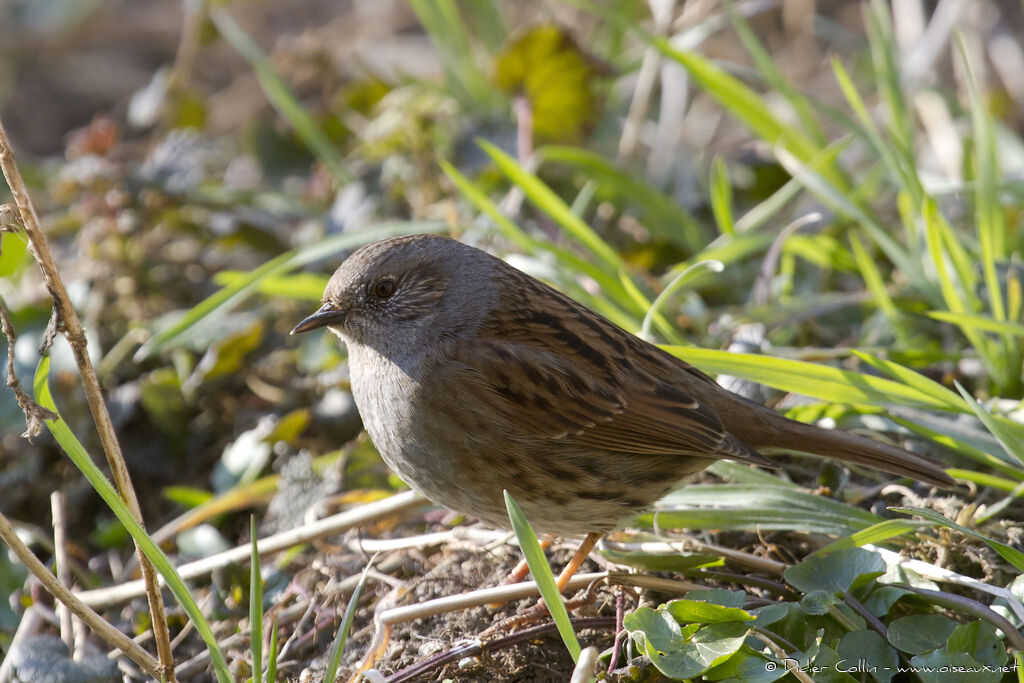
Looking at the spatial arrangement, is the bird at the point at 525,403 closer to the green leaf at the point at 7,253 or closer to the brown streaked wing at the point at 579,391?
the brown streaked wing at the point at 579,391

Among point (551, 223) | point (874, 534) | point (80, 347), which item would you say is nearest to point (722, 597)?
point (874, 534)

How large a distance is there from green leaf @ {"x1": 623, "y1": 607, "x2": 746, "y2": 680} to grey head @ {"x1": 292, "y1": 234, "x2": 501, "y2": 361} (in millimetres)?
970

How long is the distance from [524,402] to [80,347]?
1.11 m

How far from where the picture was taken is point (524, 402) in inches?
111

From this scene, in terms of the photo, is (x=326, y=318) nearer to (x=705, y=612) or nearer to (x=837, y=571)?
(x=705, y=612)

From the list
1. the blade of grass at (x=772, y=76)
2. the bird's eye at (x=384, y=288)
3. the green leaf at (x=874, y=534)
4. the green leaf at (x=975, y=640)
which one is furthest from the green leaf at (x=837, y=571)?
the blade of grass at (x=772, y=76)

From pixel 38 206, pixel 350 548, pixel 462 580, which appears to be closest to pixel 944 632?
pixel 462 580

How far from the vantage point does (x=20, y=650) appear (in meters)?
2.64

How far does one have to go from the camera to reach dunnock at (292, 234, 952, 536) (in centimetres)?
277

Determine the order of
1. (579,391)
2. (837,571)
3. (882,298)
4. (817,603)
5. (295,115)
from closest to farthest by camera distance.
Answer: (817,603)
(837,571)
(579,391)
(882,298)
(295,115)

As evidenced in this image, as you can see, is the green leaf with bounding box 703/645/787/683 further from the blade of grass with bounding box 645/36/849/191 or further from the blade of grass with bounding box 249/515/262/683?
the blade of grass with bounding box 645/36/849/191

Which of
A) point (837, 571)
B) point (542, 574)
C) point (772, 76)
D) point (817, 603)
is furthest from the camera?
point (772, 76)

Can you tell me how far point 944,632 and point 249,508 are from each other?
7.16ft

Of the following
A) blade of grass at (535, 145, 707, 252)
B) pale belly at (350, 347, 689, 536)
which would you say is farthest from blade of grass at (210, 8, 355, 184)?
pale belly at (350, 347, 689, 536)
